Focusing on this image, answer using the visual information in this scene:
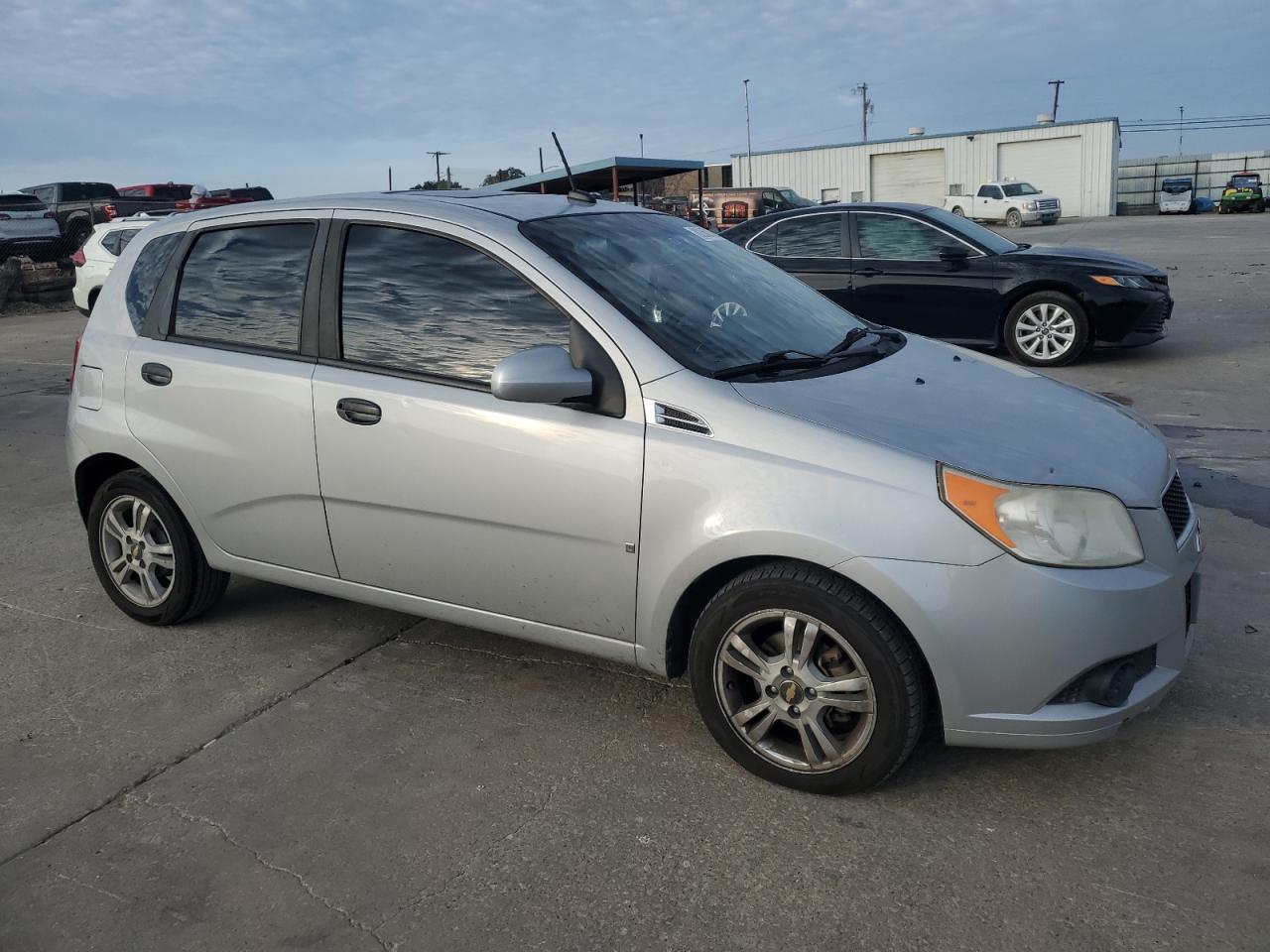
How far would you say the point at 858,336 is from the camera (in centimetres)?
411

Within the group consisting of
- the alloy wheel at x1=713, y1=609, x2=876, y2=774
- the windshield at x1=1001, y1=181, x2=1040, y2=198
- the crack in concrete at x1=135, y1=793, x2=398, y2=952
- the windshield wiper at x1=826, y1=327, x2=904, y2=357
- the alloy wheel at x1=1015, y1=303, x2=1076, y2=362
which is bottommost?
the crack in concrete at x1=135, y1=793, x2=398, y2=952

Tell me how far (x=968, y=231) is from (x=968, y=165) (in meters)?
48.6

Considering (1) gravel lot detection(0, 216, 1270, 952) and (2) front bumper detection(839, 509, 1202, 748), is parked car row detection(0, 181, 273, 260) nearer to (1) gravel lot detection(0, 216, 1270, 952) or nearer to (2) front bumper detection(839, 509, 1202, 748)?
(1) gravel lot detection(0, 216, 1270, 952)

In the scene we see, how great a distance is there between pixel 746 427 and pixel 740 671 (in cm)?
69

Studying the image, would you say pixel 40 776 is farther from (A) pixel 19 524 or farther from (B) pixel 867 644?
(A) pixel 19 524

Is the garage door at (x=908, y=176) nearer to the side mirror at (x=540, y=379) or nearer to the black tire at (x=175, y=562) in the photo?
the black tire at (x=175, y=562)

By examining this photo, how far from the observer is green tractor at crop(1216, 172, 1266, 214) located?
151 ft

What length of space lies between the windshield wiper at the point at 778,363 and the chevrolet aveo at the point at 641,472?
0.06 ft

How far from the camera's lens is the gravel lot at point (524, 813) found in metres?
2.64

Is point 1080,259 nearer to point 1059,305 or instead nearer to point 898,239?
point 1059,305

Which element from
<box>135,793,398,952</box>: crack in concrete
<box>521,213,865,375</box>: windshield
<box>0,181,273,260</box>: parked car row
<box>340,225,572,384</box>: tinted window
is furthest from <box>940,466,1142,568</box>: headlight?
<box>0,181,273,260</box>: parked car row

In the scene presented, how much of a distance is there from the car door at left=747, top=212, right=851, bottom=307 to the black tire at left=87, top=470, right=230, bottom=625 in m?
6.80

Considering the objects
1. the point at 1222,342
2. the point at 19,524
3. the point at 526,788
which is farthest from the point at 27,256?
the point at 526,788

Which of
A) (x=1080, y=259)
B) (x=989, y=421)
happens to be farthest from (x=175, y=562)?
(x=1080, y=259)
